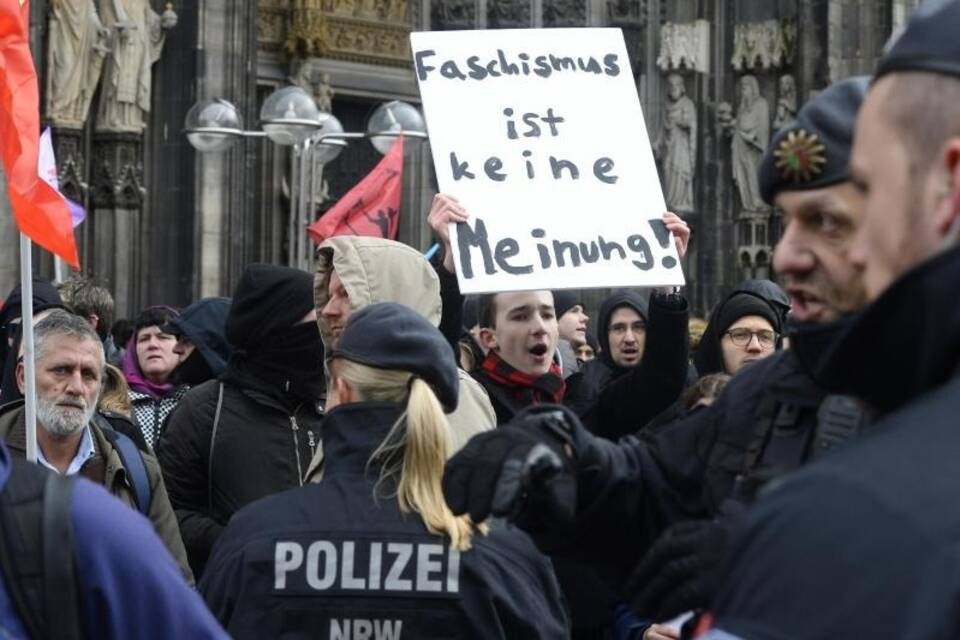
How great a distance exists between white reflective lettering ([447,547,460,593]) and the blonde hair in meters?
0.01

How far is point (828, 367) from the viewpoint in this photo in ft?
5.82

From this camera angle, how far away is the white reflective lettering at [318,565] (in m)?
3.73

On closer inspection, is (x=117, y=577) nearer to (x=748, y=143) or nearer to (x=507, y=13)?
(x=507, y=13)

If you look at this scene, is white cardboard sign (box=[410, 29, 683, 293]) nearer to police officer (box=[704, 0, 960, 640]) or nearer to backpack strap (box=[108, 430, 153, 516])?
backpack strap (box=[108, 430, 153, 516])

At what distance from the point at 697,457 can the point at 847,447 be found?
4.64 feet

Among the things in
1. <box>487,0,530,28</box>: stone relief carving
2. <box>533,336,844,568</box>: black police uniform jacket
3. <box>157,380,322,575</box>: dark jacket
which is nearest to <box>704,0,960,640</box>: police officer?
<box>533,336,844,568</box>: black police uniform jacket

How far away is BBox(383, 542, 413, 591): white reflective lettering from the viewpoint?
3744 mm

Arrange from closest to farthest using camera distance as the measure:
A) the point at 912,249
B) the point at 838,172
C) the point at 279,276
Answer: the point at 912,249 → the point at 838,172 → the point at 279,276

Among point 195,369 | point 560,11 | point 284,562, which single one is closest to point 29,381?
point 284,562

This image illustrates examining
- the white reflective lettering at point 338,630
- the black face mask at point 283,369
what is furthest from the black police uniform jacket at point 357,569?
the black face mask at point 283,369

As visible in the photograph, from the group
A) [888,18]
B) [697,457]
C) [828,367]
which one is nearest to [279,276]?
[697,457]

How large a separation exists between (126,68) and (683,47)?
6.03m

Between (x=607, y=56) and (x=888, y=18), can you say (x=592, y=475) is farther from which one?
(x=888, y=18)

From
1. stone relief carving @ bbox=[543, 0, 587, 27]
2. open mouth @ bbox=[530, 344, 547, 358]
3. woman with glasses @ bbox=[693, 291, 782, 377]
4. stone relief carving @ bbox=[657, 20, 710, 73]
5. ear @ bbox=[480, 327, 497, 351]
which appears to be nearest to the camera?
open mouth @ bbox=[530, 344, 547, 358]
